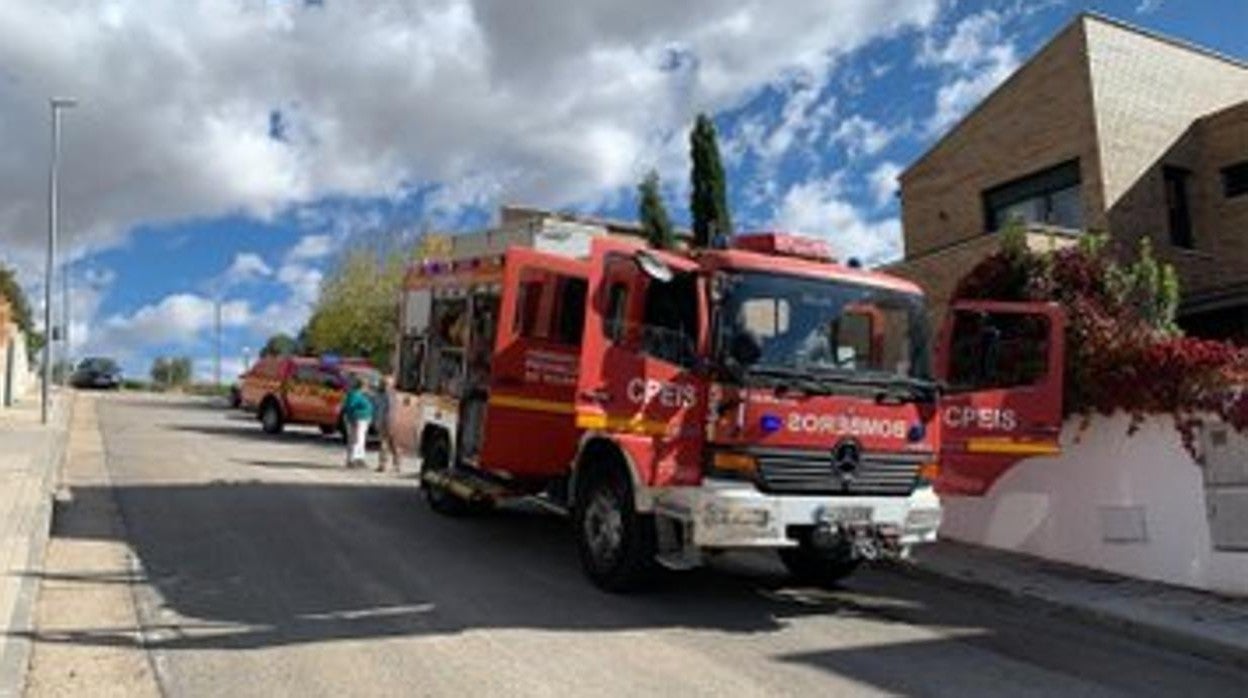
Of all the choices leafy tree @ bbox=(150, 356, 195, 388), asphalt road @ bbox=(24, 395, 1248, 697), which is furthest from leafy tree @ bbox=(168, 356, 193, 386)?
asphalt road @ bbox=(24, 395, 1248, 697)

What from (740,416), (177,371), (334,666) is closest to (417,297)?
(740,416)

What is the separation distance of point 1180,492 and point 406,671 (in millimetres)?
7170

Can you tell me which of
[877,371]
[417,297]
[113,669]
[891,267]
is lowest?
[113,669]

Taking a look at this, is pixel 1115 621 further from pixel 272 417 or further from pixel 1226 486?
pixel 272 417

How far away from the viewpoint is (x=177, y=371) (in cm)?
9431

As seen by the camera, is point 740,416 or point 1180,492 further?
point 1180,492

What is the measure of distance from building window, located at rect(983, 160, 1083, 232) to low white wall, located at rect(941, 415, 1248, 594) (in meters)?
10.5

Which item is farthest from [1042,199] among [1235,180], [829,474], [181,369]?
[181,369]

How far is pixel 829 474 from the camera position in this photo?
9953 millimetres

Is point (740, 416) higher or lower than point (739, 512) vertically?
higher

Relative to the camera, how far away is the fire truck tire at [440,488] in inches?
563

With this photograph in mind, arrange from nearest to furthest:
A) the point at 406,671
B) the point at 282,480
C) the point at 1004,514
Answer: the point at 406,671 < the point at 1004,514 < the point at 282,480

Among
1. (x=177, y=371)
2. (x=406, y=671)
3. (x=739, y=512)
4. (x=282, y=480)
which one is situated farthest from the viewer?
(x=177, y=371)

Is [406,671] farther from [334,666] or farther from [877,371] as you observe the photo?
[877,371]
